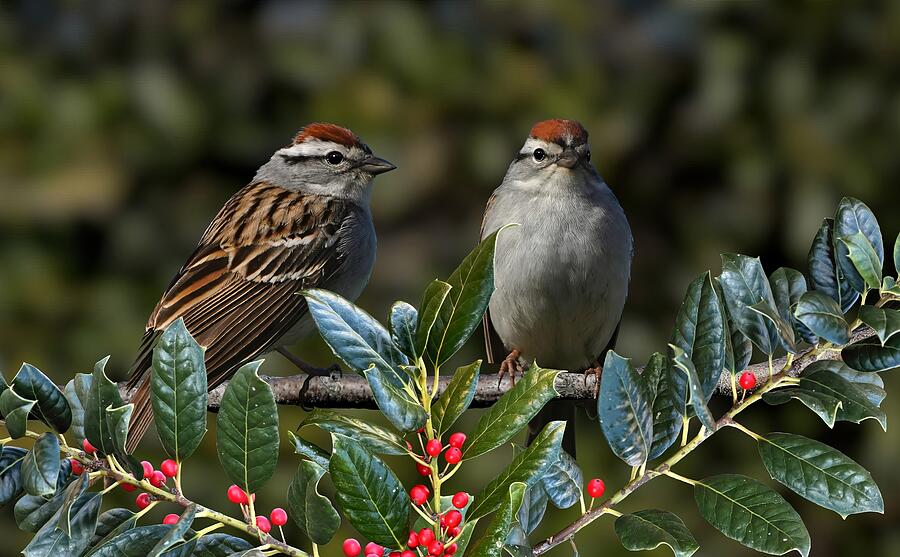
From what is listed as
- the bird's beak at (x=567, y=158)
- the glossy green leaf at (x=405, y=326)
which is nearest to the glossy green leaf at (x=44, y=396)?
the glossy green leaf at (x=405, y=326)

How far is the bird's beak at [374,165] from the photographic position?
1.98m

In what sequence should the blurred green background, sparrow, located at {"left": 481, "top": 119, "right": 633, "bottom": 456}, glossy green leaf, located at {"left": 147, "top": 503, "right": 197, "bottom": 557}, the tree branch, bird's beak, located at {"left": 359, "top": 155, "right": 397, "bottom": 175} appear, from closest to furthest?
glossy green leaf, located at {"left": 147, "top": 503, "right": 197, "bottom": 557}
the tree branch
sparrow, located at {"left": 481, "top": 119, "right": 633, "bottom": 456}
bird's beak, located at {"left": 359, "top": 155, "right": 397, "bottom": 175}
the blurred green background

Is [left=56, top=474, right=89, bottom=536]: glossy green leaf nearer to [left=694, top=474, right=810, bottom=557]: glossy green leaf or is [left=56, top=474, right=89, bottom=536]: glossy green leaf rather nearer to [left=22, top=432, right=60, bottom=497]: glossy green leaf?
[left=22, top=432, right=60, bottom=497]: glossy green leaf

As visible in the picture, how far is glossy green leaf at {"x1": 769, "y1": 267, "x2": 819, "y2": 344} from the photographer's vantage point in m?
0.77

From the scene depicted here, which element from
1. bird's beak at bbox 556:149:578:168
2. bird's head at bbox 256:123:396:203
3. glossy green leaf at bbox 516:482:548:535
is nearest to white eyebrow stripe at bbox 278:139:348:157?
bird's head at bbox 256:123:396:203

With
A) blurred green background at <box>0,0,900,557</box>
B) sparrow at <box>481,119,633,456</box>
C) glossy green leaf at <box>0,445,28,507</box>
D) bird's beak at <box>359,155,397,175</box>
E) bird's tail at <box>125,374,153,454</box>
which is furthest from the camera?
blurred green background at <box>0,0,900,557</box>

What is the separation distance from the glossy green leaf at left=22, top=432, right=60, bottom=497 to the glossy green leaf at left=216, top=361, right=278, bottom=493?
0.32ft

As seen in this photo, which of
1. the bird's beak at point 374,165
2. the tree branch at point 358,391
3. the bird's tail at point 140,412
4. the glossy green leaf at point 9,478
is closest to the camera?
the glossy green leaf at point 9,478

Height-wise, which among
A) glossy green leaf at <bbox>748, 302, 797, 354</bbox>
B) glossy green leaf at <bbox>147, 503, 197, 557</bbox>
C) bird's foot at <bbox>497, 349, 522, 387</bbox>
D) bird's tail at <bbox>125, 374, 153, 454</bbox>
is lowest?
bird's foot at <bbox>497, 349, 522, 387</bbox>

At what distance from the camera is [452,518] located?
0.67 metres

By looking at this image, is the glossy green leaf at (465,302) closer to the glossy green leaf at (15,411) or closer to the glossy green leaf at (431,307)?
the glossy green leaf at (431,307)

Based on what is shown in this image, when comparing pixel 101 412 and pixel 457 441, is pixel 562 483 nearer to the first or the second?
pixel 457 441

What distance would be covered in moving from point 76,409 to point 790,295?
1.61 feet

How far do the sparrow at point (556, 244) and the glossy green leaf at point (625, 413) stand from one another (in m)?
0.93
